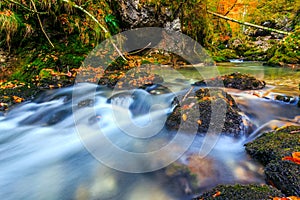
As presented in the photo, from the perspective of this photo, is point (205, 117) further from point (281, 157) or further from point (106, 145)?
point (106, 145)

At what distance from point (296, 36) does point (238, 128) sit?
3.63m

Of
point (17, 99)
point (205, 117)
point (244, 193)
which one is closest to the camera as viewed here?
point (244, 193)

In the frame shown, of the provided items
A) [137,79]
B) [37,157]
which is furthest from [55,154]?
[137,79]

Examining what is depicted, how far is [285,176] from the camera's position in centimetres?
181

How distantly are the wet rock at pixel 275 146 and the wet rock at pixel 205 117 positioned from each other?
383 mm

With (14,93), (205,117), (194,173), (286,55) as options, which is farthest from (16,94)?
(286,55)

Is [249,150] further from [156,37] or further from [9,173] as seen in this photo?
[156,37]

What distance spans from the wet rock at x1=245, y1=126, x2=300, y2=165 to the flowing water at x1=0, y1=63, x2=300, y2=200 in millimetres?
118

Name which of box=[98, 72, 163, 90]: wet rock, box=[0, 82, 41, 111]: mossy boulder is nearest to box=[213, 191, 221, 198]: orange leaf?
box=[98, 72, 163, 90]: wet rock

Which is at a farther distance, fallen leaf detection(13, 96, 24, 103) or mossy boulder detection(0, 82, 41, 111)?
fallen leaf detection(13, 96, 24, 103)

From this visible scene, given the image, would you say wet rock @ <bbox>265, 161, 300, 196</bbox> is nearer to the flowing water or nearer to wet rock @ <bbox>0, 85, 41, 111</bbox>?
the flowing water

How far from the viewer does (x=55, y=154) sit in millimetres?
2984

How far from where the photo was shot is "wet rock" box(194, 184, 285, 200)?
63.4 inches

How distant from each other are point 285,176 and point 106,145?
89.0 inches
